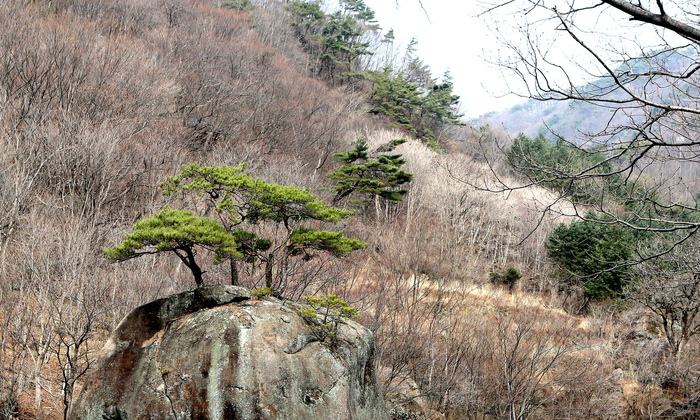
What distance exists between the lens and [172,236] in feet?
14.1

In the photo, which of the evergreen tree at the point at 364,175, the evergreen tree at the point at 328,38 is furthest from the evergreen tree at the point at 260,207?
the evergreen tree at the point at 328,38

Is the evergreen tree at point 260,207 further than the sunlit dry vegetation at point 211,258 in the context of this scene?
No

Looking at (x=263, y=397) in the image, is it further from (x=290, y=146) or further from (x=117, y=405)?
(x=290, y=146)

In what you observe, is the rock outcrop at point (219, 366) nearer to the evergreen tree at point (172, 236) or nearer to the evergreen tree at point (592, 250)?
the evergreen tree at point (172, 236)

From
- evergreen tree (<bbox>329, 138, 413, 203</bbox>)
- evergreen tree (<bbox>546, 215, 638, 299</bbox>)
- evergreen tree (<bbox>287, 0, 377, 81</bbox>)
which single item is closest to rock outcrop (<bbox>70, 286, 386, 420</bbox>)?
evergreen tree (<bbox>329, 138, 413, 203</bbox>)

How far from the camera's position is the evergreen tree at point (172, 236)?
4.31m

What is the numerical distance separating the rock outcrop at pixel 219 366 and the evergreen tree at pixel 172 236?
43 centimetres

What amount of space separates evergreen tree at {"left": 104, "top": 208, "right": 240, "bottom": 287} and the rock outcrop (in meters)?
0.43

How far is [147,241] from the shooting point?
444 cm

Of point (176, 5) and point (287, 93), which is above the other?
point (176, 5)

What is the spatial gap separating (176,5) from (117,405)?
2908 cm

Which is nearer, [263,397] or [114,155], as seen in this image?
[263,397]

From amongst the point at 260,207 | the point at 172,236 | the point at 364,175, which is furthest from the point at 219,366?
the point at 364,175

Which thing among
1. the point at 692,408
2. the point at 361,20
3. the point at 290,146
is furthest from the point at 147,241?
the point at 361,20
